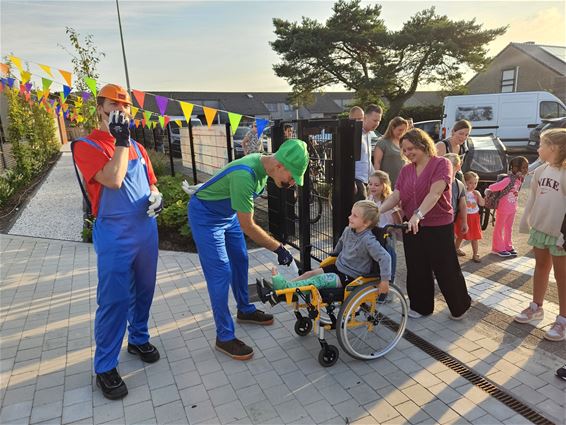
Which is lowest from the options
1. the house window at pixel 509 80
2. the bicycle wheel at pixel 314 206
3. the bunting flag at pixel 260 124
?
the bicycle wheel at pixel 314 206

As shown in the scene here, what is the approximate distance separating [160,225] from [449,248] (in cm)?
464

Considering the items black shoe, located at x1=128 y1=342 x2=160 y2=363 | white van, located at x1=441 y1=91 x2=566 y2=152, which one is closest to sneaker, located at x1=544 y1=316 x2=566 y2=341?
black shoe, located at x1=128 y1=342 x2=160 y2=363

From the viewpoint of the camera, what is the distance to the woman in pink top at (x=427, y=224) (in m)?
3.20

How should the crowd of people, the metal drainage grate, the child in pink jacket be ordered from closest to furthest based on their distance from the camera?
1. the metal drainage grate
2. the crowd of people
3. the child in pink jacket

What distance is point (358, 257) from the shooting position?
301 cm

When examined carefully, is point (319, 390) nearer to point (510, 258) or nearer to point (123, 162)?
point (123, 162)

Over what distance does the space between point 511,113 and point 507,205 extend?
11673 mm

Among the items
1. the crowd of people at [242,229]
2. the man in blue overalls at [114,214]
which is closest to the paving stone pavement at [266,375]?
the crowd of people at [242,229]

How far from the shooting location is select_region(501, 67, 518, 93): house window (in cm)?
3005

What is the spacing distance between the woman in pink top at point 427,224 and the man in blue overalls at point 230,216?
1113mm

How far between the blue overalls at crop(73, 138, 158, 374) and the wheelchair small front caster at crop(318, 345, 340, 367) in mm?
1474

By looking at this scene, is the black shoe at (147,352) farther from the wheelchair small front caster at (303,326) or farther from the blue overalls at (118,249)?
the wheelchair small front caster at (303,326)

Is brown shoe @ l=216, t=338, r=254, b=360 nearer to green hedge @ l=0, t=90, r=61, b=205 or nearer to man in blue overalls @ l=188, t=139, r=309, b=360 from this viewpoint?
man in blue overalls @ l=188, t=139, r=309, b=360

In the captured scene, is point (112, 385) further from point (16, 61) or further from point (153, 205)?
point (16, 61)
